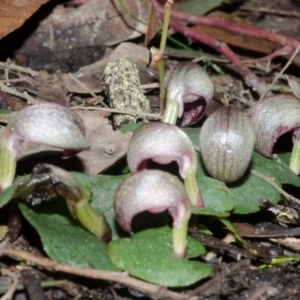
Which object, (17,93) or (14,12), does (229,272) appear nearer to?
(17,93)

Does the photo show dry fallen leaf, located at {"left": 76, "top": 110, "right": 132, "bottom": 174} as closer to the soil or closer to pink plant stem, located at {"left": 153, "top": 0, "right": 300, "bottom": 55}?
the soil

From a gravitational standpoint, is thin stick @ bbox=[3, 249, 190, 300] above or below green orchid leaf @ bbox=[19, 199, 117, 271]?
below

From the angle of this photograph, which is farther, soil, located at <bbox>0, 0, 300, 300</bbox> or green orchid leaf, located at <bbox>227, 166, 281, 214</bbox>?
green orchid leaf, located at <bbox>227, 166, 281, 214</bbox>

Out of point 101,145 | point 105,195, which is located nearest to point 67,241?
point 105,195

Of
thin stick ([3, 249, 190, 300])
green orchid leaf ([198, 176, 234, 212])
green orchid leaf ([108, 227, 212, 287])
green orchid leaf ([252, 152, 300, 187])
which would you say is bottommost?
thin stick ([3, 249, 190, 300])

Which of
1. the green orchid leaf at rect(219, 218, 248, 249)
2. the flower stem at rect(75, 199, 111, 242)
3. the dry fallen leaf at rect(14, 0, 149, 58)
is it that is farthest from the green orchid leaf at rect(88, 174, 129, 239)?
the dry fallen leaf at rect(14, 0, 149, 58)

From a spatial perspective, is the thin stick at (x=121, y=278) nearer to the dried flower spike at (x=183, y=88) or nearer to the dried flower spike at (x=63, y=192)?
the dried flower spike at (x=63, y=192)
